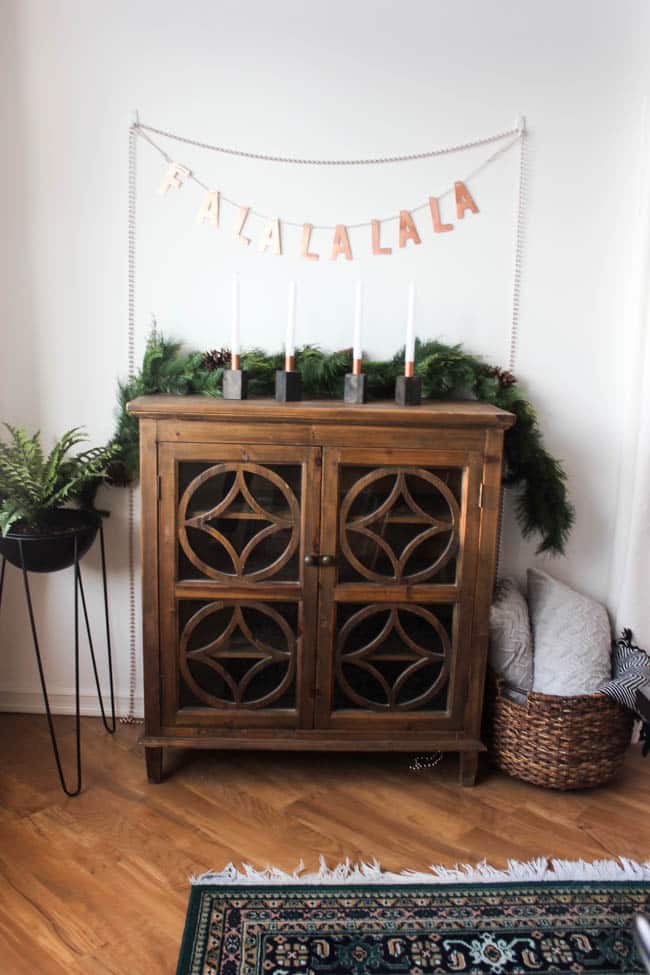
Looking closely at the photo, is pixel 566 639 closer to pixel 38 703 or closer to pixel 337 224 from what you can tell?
pixel 337 224

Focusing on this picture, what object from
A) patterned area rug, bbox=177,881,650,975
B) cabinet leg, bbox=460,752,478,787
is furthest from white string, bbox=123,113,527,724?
patterned area rug, bbox=177,881,650,975

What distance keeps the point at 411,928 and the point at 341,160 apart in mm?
1930

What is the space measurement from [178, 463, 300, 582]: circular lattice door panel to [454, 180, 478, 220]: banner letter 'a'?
0.93m

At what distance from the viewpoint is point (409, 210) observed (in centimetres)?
251

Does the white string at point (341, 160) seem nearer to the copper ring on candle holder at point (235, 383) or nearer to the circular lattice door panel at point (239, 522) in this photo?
the copper ring on candle holder at point (235, 383)

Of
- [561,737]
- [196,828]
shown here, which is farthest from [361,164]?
[196,828]

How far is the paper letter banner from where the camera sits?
248 centimetres

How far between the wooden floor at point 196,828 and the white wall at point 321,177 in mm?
844

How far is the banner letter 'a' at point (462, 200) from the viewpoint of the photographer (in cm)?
249

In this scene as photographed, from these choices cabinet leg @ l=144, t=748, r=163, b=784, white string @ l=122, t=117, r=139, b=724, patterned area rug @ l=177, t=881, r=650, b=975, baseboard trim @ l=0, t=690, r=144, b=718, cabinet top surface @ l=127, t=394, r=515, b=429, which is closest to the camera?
patterned area rug @ l=177, t=881, r=650, b=975

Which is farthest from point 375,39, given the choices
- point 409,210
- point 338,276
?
point 338,276

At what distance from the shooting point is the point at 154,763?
2396mm

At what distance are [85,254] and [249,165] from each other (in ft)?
1.72

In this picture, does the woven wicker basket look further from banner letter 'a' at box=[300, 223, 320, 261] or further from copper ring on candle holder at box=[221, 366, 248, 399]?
banner letter 'a' at box=[300, 223, 320, 261]
